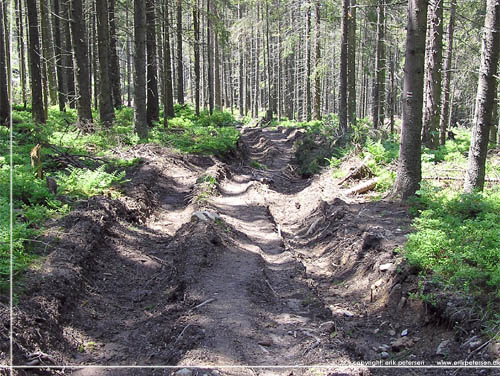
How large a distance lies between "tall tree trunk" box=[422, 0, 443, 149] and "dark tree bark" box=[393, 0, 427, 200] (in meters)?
4.62

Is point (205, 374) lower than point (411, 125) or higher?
lower

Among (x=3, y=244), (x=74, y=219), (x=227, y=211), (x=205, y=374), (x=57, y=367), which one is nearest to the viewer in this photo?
(x=205, y=374)

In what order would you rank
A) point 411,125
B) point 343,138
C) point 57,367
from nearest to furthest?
1. point 57,367
2. point 411,125
3. point 343,138

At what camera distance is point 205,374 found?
4.20 metres

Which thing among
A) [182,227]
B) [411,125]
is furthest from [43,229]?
[411,125]

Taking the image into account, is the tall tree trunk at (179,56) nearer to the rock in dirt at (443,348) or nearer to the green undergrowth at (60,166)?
the green undergrowth at (60,166)

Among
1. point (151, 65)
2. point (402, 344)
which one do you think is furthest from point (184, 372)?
point (151, 65)

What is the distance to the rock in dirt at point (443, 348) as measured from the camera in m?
4.81

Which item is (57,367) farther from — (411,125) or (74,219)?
(411,125)

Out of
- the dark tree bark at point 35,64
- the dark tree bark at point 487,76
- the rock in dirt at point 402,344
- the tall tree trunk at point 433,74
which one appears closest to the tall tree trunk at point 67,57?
the dark tree bark at point 35,64

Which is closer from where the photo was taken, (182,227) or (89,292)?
(89,292)

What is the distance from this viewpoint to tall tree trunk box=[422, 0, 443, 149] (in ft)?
44.8

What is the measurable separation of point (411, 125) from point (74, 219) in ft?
23.0

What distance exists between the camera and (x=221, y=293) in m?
6.27
